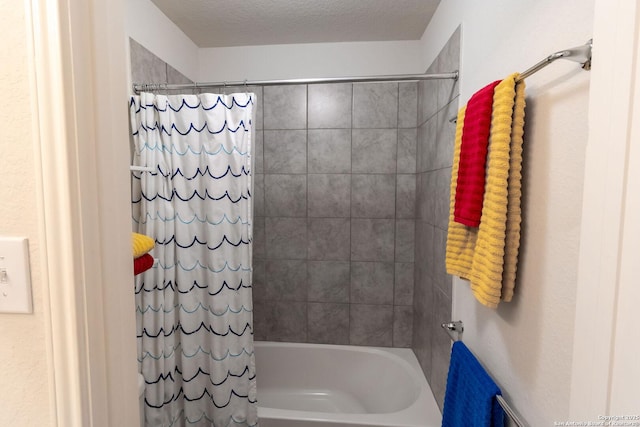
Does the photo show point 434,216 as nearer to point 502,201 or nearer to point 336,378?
point 502,201

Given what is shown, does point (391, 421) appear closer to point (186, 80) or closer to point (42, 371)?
point (42, 371)

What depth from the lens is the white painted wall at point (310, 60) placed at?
84.3 inches

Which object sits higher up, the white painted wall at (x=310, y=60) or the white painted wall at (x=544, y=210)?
the white painted wall at (x=310, y=60)

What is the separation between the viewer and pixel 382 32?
2.02 meters

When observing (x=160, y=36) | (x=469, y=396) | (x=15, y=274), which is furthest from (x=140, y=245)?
(x=160, y=36)

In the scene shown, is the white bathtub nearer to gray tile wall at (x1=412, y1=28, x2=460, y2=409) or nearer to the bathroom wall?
gray tile wall at (x1=412, y1=28, x2=460, y2=409)

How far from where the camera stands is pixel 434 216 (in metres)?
1.76

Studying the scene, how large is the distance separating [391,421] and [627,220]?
1459mm

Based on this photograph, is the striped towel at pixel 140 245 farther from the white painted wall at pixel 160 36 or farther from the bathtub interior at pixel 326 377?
the bathtub interior at pixel 326 377

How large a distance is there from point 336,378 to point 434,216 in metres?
1.35

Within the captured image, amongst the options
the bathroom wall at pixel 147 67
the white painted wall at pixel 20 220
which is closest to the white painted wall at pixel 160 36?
the bathroom wall at pixel 147 67

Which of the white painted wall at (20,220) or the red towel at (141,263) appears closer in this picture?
the white painted wall at (20,220)

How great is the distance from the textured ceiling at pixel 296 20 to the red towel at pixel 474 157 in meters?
1.11

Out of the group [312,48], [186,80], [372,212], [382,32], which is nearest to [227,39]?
[186,80]
